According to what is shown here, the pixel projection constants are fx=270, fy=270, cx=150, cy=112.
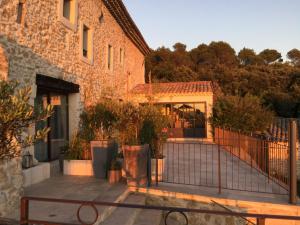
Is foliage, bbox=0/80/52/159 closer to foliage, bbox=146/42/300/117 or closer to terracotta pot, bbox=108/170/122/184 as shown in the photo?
terracotta pot, bbox=108/170/122/184

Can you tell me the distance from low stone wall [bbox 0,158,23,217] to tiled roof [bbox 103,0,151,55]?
868 cm

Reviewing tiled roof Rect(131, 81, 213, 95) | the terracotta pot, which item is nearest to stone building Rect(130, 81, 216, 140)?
tiled roof Rect(131, 81, 213, 95)

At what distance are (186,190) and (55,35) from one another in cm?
518

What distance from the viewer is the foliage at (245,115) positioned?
38.9 ft

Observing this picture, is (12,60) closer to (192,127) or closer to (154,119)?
(154,119)

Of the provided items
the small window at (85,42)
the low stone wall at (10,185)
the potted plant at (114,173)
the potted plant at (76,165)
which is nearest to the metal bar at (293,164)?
the potted plant at (114,173)

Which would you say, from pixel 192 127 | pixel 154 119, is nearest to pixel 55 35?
pixel 154 119

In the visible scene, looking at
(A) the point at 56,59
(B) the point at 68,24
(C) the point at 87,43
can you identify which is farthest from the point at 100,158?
(C) the point at 87,43

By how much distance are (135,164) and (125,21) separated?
386 inches

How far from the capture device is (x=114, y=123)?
288 inches

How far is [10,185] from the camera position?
4.14m

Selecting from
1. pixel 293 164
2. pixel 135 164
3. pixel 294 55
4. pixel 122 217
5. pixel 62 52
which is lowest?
pixel 122 217

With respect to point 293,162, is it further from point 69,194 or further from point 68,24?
point 68,24

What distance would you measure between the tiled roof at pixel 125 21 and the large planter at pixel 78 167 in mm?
7100
